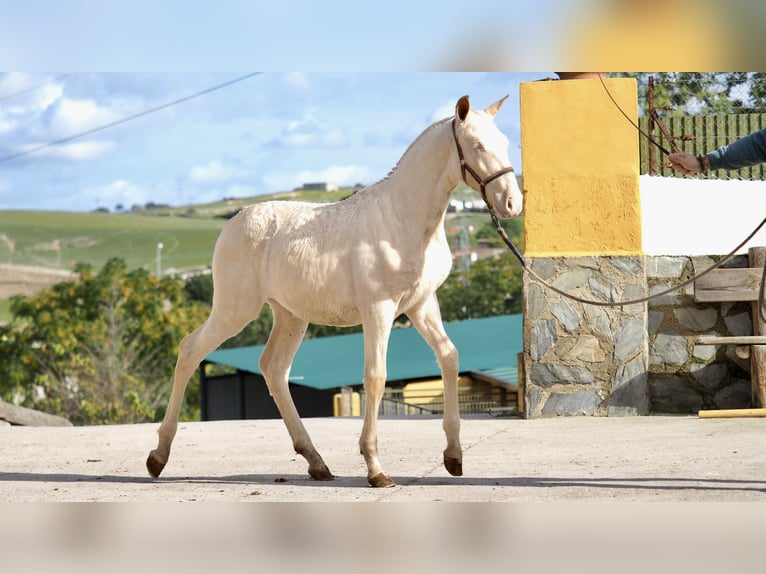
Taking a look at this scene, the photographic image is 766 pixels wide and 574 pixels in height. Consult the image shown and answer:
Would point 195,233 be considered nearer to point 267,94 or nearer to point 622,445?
point 267,94

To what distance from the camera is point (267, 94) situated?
465 feet

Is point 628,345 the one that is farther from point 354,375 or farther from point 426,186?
point 354,375

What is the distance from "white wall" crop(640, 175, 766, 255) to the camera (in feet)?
32.4

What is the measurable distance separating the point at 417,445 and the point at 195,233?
324 ft

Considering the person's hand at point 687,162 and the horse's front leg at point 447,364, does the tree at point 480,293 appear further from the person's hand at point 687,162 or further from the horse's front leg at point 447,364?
the person's hand at point 687,162

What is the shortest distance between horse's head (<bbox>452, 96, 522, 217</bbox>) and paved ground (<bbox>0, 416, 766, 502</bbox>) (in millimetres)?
1569

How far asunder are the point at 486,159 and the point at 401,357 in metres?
18.9

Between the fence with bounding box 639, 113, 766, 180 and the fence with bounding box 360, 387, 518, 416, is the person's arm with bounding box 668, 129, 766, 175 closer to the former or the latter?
the fence with bounding box 639, 113, 766, 180

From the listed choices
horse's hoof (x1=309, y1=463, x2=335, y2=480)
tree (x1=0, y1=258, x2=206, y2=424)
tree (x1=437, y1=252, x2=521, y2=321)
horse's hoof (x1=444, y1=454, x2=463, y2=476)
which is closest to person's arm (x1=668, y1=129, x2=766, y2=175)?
horse's hoof (x1=444, y1=454, x2=463, y2=476)

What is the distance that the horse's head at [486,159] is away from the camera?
5.86 m

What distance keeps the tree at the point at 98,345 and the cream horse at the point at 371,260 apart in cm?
3095

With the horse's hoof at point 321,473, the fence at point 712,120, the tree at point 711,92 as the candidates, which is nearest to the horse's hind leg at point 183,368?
the horse's hoof at point 321,473

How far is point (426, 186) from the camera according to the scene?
6324mm
